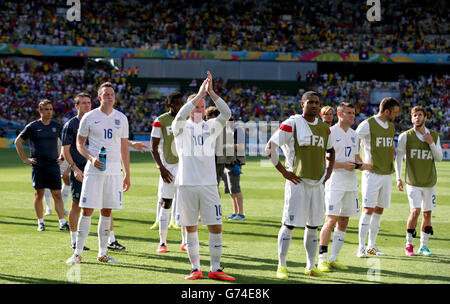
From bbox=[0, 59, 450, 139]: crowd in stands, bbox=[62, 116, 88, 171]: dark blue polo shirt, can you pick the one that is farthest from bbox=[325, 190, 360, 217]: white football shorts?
bbox=[0, 59, 450, 139]: crowd in stands

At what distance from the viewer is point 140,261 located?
8.15 m

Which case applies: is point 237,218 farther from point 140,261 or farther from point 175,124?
point 175,124

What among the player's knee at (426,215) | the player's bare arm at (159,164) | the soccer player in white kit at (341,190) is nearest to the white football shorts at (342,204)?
the soccer player in white kit at (341,190)

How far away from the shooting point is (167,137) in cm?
883

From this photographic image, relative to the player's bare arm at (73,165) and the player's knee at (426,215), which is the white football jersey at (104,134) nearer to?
the player's bare arm at (73,165)

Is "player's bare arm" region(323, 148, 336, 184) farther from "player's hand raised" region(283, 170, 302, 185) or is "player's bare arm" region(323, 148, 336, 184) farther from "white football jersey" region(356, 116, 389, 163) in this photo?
"white football jersey" region(356, 116, 389, 163)

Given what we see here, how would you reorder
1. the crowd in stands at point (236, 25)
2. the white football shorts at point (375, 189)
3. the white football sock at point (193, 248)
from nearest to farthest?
the white football sock at point (193, 248)
the white football shorts at point (375, 189)
the crowd in stands at point (236, 25)

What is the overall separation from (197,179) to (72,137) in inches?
108

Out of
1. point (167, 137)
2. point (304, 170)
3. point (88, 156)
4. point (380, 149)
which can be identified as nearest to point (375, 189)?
point (380, 149)

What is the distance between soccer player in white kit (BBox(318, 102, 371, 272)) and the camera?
26.3 feet

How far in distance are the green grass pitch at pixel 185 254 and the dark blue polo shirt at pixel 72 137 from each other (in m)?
1.33

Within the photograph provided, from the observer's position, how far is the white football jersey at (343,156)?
8.17 m

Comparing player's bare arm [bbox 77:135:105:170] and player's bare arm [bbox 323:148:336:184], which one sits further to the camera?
player's bare arm [bbox 77:135:105:170]

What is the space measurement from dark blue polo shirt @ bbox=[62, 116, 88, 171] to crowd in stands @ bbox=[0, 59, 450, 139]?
104 feet
